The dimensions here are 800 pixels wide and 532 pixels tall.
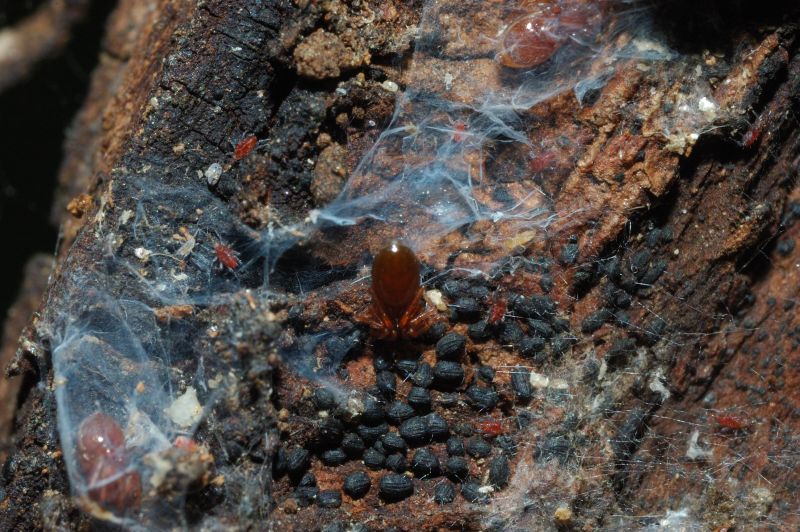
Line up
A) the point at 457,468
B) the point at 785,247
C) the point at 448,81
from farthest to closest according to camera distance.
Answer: the point at 785,247
the point at 448,81
the point at 457,468

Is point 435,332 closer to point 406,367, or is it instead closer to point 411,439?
point 406,367

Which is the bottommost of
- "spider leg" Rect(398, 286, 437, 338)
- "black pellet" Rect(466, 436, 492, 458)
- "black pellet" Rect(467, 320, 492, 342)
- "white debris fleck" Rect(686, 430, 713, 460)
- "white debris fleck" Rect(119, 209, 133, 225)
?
"white debris fleck" Rect(686, 430, 713, 460)

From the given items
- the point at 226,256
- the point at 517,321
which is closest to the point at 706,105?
the point at 517,321

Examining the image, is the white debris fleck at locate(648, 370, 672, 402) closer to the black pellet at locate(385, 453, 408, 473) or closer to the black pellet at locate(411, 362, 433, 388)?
the black pellet at locate(411, 362, 433, 388)

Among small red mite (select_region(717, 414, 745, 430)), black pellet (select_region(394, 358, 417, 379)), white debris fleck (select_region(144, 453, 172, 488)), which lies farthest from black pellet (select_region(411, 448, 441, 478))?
small red mite (select_region(717, 414, 745, 430))

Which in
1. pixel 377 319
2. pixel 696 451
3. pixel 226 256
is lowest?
pixel 696 451

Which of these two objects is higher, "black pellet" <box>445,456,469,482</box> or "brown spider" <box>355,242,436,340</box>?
"brown spider" <box>355,242,436,340</box>
